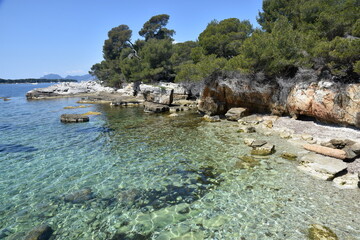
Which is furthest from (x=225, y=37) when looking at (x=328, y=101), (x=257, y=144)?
(x=257, y=144)

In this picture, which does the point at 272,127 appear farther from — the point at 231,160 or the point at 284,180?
the point at 284,180

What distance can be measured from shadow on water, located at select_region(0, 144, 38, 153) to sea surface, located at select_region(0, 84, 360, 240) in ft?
0.23

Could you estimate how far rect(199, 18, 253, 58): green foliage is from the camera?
26797 mm

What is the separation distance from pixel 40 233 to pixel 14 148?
11.4m

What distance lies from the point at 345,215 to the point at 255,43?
1658cm

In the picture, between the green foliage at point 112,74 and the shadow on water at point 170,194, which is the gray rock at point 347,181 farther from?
the green foliage at point 112,74

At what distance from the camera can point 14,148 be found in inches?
572

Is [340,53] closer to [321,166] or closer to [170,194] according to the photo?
[321,166]

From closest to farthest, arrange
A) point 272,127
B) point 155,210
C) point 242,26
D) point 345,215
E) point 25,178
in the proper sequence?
point 345,215 < point 155,210 < point 25,178 < point 272,127 < point 242,26

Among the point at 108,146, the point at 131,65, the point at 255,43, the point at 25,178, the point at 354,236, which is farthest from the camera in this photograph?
the point at 131,65

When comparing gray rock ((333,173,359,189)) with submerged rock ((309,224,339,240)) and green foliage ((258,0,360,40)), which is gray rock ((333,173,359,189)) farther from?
green foliage ((258,0,360,40))

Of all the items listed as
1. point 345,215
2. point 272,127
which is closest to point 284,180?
point 345,215

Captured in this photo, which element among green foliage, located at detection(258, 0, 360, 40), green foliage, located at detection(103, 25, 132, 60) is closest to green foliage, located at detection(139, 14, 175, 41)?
green foliage, located at detection(103, 25, 132, 60)

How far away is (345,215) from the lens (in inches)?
258
